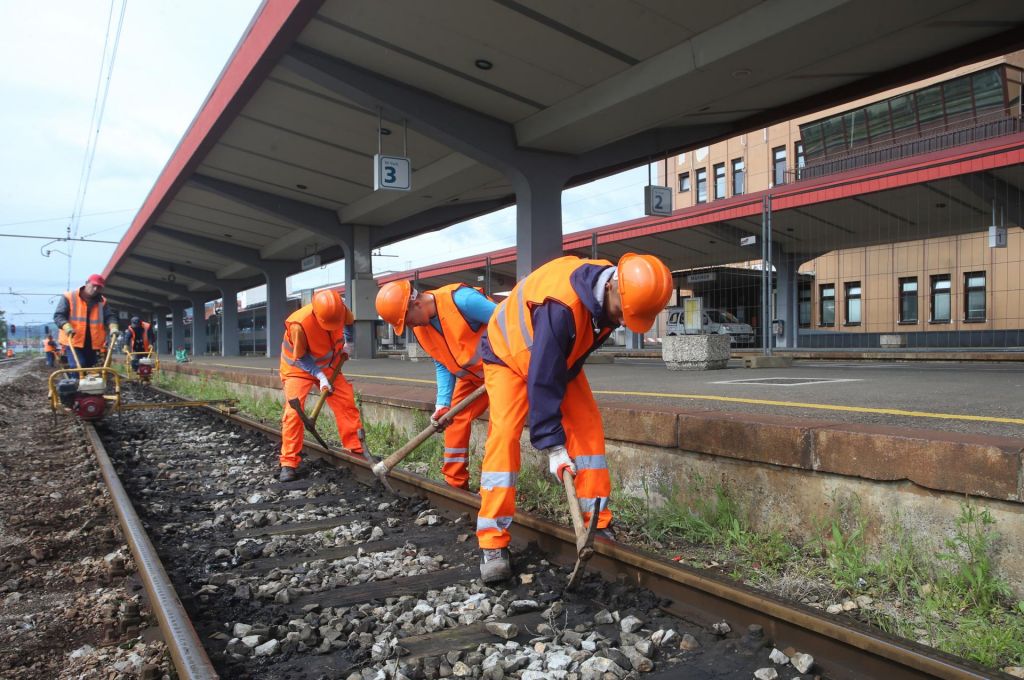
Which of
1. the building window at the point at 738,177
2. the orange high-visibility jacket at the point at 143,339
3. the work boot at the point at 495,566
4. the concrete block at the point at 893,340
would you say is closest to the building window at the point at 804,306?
the concrete block at the point at 893,340

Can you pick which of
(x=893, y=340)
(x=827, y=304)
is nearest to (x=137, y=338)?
(x=893, y=340)

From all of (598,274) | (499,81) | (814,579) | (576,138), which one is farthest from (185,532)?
(576,138)

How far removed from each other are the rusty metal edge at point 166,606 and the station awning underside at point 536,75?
7.10m

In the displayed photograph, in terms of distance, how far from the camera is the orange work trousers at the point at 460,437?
4801 mm

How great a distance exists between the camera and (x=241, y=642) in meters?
2.55

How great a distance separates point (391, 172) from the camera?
11742 mm

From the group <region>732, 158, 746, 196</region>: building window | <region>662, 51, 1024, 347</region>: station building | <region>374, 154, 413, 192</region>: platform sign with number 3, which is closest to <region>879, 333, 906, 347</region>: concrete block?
<region>662, 51, 1024, 347</region>: station building

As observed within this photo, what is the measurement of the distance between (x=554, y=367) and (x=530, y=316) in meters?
0.34

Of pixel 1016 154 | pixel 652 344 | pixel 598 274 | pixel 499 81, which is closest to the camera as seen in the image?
pixel 598 274

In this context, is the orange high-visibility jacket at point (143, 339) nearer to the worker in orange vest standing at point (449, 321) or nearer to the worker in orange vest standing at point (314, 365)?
the worker in orange vest standing at point (314, 365)

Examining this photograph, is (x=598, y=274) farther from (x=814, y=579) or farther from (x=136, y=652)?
(x=136, y=652)

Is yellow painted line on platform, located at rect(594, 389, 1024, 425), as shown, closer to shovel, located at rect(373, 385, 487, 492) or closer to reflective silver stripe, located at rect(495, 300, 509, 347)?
shovel, located at rect(373, 385, 487, 492)

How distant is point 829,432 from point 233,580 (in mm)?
2966

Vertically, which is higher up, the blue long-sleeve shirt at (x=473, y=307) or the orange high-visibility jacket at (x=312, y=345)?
the blue long-sleeve shirt at (x=473, y=307)
